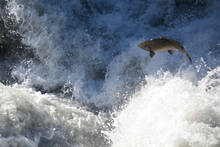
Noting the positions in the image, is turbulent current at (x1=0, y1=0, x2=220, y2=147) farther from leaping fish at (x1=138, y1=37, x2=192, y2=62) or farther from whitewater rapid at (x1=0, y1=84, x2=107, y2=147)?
leaping fish at (x1=138, y1=37, x2=192, y2=62)

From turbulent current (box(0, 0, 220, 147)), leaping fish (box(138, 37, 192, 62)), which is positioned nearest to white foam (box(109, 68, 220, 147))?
turbulent current (box(0, 0, 220, 147))

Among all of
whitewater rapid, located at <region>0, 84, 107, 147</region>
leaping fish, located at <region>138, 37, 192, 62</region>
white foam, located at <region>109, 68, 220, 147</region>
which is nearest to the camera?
leaping fish, located at <region>138, 37, 192, 62</region>

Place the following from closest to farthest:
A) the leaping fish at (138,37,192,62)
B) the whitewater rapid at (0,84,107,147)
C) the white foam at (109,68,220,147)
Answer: the leaping fish at (138,37,192,62)
the whitewater rapid at (0,84,107,147)
the white foam at (109,68,220,147)

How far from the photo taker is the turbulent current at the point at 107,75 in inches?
141

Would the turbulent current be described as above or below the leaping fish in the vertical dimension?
above

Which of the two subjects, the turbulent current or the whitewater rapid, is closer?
the whitewater rapid

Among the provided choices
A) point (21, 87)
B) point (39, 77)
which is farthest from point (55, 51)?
point (21, 87)

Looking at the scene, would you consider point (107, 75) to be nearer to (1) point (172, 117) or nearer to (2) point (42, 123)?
(1) point (172, 117)

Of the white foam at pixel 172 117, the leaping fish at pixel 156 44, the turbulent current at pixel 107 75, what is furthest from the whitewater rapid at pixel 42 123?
the leaping fish at pixel 156 44

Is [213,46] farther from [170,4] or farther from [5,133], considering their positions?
[5,133]

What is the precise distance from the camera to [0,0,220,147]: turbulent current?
359cm

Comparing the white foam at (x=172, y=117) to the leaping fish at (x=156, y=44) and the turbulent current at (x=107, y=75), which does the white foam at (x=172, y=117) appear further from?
the leaping fish at (x=156, y=44)

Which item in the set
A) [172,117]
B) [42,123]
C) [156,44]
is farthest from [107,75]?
[156,44]

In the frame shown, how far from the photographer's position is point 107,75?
16.8 feet
